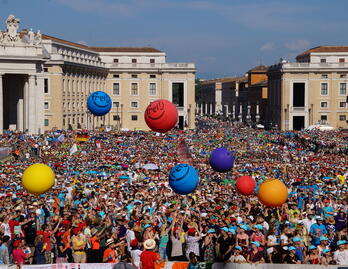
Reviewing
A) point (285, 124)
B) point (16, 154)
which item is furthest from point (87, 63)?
point (16, 154)

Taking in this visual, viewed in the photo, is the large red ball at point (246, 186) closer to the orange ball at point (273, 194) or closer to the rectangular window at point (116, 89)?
the orange ball at point (273, 194)

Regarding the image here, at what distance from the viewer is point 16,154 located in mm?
42281

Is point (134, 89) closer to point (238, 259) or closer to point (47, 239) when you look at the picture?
point (47, 239)

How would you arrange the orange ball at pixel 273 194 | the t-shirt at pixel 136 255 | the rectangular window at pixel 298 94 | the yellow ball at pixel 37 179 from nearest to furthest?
1. the t-shirt at pixel 136 255
2. the orange ball at pixel 273 194
3. the yellow ball at pixel 37 179
4. the rectangular window at pixel 298 94

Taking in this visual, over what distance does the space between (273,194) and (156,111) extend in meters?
4.29

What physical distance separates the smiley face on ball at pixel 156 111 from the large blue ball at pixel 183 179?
6.89ft

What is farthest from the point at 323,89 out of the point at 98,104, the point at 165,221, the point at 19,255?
the point at 19,255

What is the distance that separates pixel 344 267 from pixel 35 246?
245 inches

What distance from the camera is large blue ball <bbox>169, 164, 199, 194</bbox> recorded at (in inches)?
742

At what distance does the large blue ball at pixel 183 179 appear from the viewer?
18.9 metres

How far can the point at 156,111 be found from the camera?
2075 centimetres

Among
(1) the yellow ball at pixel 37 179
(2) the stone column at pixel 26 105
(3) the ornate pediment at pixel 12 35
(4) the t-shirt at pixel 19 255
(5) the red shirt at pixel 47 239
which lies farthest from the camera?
(2) the stone column at pixel 26 105

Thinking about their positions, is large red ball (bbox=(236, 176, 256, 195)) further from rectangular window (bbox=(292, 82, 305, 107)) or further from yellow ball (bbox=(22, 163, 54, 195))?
rectangular window (bbox=(292, 82, 305, 107))

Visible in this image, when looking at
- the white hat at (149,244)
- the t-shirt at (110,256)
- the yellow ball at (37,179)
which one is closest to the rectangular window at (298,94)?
the yellow ball at (37,179)
